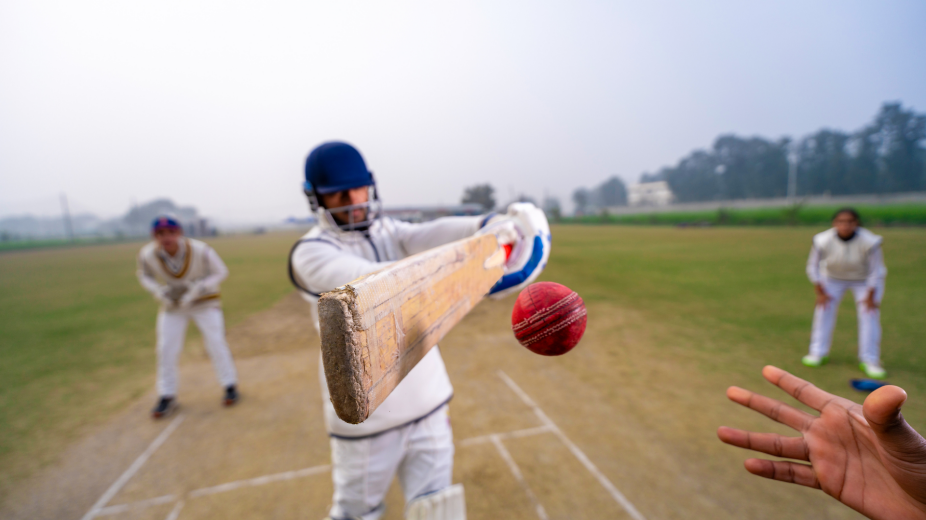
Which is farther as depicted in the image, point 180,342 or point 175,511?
point 180,342

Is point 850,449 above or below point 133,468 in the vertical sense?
above

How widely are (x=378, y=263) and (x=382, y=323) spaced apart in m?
0.91

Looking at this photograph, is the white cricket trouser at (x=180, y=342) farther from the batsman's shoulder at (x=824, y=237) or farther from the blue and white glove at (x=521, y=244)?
the batsman's shoulder at (x=824, y=237)

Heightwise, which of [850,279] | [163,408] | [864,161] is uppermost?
[864,161]

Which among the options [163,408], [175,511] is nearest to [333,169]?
[175,511]

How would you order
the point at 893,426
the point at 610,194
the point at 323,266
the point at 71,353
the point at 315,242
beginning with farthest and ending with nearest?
the point at 610,194, the point at 71,353, the point at 315,242, the point at 323,266, the point at 893,426

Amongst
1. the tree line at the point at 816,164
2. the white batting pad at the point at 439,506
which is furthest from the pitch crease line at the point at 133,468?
the tree line at the point at 816,164

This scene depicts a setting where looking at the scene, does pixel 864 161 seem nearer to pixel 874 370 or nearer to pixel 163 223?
pixel 874 370

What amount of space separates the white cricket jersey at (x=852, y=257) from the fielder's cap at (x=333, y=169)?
5.26 meters

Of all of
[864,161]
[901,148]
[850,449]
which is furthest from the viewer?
[864,161]

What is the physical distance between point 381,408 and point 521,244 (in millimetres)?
1063

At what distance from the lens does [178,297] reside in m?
4.38

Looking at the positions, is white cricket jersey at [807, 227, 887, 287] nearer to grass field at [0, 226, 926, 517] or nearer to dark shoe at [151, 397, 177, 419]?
grass field at [0, 226, 926, 517]

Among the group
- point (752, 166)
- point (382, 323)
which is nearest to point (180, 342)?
point (382, 323)
